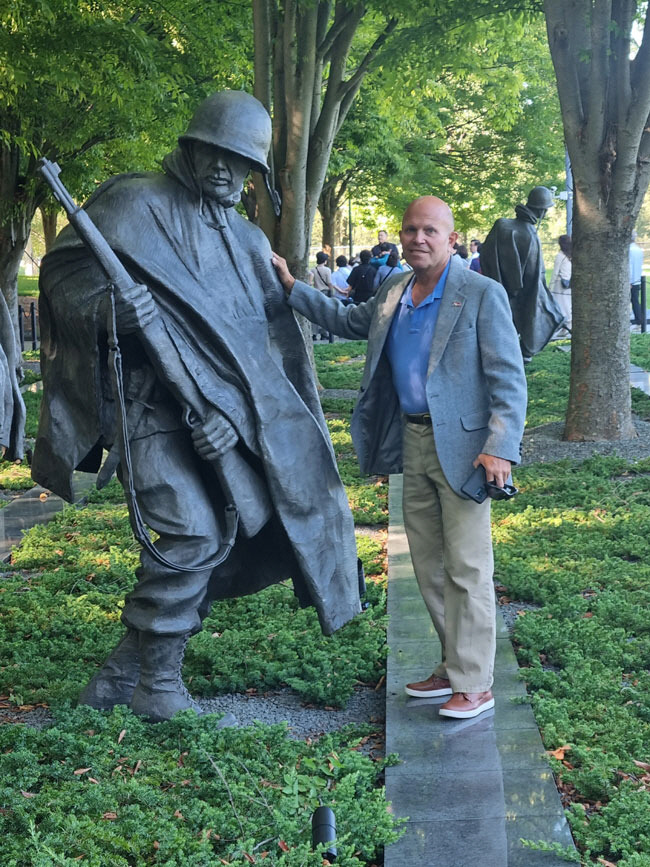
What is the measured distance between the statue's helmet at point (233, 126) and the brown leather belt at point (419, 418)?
1.21 metres

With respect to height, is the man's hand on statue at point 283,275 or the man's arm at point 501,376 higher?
the man's hand on statue at point 283,275

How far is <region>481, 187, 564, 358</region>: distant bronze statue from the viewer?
586 inches

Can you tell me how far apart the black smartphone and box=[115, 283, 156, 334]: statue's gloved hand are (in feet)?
4.64

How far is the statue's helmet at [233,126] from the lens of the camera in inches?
182

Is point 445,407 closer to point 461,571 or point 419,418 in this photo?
point 419,418

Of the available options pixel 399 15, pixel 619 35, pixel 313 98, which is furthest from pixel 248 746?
pixel 313 98

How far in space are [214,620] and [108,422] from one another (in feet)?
6.83

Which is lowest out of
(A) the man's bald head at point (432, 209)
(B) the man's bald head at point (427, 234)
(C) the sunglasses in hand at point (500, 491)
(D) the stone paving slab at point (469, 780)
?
(D) the stone paving slab at point (469, 780)

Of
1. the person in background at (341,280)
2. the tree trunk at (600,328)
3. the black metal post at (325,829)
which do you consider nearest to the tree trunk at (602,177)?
the tree trunk at (600,328)

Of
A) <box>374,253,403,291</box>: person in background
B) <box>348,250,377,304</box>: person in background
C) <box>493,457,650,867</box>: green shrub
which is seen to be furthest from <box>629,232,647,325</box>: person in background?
<box>493,457,650,867</box>: green shrub

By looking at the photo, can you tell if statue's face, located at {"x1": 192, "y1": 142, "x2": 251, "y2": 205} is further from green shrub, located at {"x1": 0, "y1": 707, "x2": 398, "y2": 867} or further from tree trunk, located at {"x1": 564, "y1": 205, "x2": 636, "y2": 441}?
tree trunk, located at {"x1": 564, "y1": 205, "x2": 636, "y2": 441}

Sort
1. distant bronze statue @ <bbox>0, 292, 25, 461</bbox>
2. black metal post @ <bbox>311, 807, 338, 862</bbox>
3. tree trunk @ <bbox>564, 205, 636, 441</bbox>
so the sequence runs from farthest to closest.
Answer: tree trunk @ <bbox>564, 205, 636, 441</bbox> → distant bronze statue @ <bbox>0, 292, 25, 461</bbox> → black metal post @ <bbox>311, 807, 338, 862</bbox>

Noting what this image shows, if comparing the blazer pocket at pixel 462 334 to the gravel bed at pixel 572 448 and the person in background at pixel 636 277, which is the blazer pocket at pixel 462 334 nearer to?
the gravel bed at pixel 572 448

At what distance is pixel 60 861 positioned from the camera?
12.3 ft
